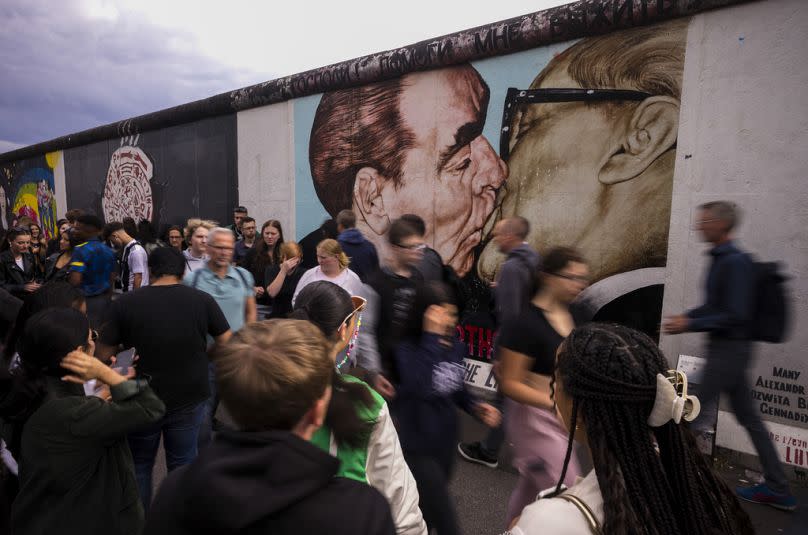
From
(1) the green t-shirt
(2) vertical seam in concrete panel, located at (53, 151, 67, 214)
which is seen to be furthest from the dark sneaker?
(2) vertical seam in concrete panel, located at (53, 151, 67, 214)

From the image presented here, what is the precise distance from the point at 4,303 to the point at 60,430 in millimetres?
2042

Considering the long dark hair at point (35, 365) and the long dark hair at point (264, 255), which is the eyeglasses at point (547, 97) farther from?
the long dark hair at point (35, 365)

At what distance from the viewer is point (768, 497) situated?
3.22 m

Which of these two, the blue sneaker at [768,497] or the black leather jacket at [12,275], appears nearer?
the blue sneaker at [768,497]

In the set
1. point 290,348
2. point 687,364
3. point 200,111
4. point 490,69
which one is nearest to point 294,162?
point 200,111

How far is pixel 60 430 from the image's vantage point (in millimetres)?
1809

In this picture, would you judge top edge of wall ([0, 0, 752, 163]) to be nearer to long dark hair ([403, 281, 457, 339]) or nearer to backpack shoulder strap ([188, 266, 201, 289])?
long dark hair ([403, 281, 457, 339])

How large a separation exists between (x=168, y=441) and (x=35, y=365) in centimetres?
108

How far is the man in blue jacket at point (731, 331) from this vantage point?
10.2ft

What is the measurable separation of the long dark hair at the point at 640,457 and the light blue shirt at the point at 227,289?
2890 mm

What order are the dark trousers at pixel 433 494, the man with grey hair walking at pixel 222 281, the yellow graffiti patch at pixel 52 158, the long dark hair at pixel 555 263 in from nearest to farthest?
1. the dark trousers at pixel 433 494
2. the long dark hair at pixel 555 263
3. the man with grey hair walking at pixel 222 281
4. the yellow graffiti patch at pixel 52 158

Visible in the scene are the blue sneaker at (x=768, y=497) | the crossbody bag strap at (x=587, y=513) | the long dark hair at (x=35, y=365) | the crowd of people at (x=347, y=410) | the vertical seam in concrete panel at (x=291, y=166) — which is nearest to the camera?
the crowd of people at (x=347, y=410)

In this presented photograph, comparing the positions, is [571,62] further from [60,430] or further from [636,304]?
[60,430]

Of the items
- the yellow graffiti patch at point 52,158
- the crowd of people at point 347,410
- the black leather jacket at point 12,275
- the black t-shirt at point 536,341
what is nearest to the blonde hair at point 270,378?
the crowd of people at point 347,410
